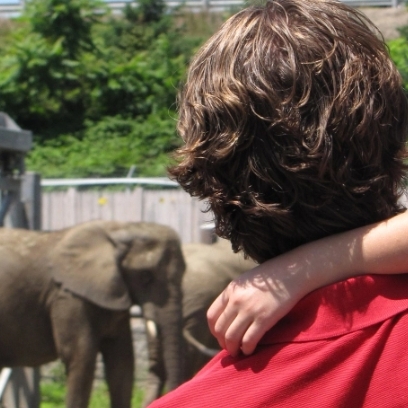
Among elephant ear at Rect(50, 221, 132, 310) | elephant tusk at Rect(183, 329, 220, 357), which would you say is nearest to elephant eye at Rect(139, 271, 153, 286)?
elephant ear at Rect(50, 221, 132, 310)

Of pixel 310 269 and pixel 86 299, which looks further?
pixel 86 299

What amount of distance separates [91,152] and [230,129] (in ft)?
47.4

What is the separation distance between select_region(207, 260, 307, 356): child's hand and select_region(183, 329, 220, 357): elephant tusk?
4870 mm

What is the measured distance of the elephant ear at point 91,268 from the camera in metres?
5.58

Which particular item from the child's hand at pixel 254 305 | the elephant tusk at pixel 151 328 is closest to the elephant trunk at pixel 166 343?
the elephant tusk at pixel 151 328

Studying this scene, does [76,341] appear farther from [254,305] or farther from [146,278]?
[254,305]

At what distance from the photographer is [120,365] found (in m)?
5.80

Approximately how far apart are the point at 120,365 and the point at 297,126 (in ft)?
16.1

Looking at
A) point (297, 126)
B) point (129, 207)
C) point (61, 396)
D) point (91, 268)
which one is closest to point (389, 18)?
point (129, 207)

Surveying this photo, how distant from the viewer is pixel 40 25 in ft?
58.0

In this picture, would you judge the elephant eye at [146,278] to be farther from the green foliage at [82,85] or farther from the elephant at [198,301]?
the green foliage at [82,85]

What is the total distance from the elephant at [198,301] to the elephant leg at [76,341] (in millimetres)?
400

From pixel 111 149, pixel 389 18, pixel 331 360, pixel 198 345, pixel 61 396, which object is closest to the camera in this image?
pixel 331 360

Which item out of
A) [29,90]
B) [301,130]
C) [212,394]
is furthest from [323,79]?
[29,90]
